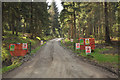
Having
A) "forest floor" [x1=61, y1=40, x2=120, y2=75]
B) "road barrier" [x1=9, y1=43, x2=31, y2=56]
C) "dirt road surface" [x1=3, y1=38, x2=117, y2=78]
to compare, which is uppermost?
"road barrier" [x1=9, y1=43, x2=31, y2=56]

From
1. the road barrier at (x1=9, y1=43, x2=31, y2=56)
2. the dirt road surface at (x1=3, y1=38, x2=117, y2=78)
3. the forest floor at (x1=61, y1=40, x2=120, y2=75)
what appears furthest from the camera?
the road barrier at (x1=9, y1=43, x2=31, y2=56)

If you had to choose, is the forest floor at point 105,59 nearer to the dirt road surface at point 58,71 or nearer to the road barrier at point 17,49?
the dirt road surface at point 58,71

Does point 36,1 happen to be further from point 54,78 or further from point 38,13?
point 54,78

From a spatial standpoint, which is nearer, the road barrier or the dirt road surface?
the dirt road surface

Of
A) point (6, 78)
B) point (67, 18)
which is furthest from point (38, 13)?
point (6, 78)

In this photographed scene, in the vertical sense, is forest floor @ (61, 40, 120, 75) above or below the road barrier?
below

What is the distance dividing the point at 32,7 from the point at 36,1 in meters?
2.45

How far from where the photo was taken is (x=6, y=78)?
5.63 metres

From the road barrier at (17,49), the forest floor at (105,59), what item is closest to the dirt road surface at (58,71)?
the forest floor at (105,59)

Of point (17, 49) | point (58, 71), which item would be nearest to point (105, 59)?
point (58, 71)

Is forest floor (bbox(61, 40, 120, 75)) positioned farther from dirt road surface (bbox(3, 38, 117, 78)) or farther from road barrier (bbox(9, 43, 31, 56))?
road barrier (bbox(9, 43, 31, 56))

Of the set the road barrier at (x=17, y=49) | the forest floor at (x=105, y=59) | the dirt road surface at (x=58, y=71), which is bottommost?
the dirt road surface at (x=58, y=71)

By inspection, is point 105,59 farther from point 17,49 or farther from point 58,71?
point 17,49

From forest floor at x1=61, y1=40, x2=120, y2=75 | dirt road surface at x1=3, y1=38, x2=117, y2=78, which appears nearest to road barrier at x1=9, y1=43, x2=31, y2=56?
dirt road surface at x1=3, y1=38, x2=117, y2=78
